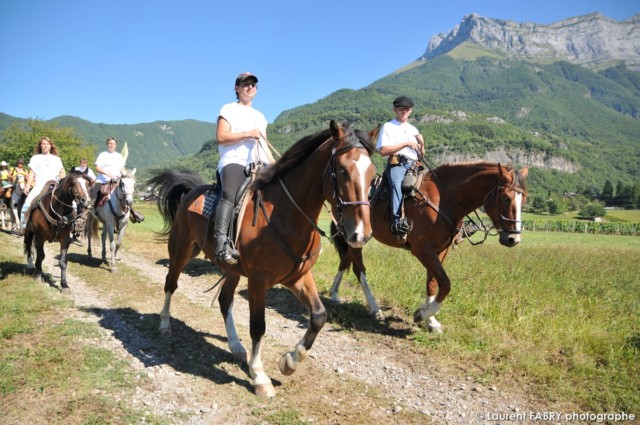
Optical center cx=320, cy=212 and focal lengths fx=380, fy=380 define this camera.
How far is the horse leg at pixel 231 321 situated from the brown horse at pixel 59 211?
565 cm

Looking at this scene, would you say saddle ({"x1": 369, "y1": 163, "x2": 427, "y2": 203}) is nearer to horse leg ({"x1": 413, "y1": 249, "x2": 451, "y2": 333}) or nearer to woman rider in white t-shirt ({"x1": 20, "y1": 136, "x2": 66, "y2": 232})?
horse leg ({"x1": 413, "y1": 249, "x2": 451, "y2": 333})

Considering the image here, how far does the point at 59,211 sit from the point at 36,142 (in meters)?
52.4

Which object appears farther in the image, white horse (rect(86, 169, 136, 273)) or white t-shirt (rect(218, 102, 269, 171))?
white horse (rect(86, 169, 136, 273))

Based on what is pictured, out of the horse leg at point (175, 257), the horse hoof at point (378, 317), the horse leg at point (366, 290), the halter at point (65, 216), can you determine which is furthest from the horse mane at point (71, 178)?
the horse hoof at point (378, 317)

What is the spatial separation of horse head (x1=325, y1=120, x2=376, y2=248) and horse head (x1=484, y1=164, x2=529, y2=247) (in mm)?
3473

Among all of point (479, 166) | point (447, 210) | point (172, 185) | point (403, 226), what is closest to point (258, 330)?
point (403, 226)

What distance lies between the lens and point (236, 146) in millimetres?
5293

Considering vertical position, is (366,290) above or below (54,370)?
above

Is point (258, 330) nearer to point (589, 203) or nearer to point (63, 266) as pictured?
point (63, 266)

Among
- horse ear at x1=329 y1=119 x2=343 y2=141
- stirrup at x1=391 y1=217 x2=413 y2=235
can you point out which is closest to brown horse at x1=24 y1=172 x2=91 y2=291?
stirrup at x1=391 y1=217 x2=413 y2=235

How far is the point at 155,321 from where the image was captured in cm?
706

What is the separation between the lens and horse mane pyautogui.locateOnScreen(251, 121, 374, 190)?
3.94 metres

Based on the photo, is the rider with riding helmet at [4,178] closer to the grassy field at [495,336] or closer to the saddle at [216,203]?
the grassy field at [495,336]

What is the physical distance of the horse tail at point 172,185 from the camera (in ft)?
26.1
